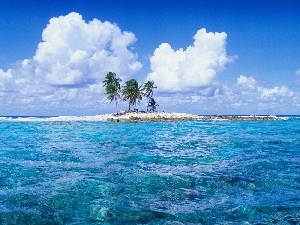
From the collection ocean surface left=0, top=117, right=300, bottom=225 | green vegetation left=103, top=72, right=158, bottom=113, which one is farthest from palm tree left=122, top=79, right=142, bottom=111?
ocean surface left=0, top=117, right=300, bottom=225

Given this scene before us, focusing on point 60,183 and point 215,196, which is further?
point 60,183

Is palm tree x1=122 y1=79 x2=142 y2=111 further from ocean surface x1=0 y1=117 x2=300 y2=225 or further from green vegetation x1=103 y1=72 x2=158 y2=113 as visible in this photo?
ocean surface x1=0 y1=117 x2=300 y2=225

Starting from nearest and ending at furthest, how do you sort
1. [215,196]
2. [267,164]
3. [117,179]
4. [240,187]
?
[215,196] < [240,187] < [117,179] < [267,164]

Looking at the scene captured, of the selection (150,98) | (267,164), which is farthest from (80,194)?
(150,98)

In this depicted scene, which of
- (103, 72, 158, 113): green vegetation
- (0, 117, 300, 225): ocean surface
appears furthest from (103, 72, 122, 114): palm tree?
(0, 117, 300, 225): ocean surface

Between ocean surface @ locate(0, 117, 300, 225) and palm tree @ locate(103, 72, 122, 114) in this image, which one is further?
palm tree @ locate(103, 72, 122, 114)

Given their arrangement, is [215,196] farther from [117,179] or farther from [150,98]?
[150,98]

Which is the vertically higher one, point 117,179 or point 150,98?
point 150,98

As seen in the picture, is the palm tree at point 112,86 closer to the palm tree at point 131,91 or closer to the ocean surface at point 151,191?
the palm tree at point 131,91

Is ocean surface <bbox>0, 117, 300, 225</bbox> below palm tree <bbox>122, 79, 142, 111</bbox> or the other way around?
below

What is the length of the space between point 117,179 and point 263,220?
344 inches

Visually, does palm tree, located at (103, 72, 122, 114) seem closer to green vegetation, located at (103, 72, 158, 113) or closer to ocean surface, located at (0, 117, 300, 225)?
green vegetation, located at (103, 72, 158, 113)

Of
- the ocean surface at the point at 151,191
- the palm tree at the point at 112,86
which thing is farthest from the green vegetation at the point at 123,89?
the ocean surface at the point at 151,191

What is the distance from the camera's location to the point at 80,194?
14.6 meters
